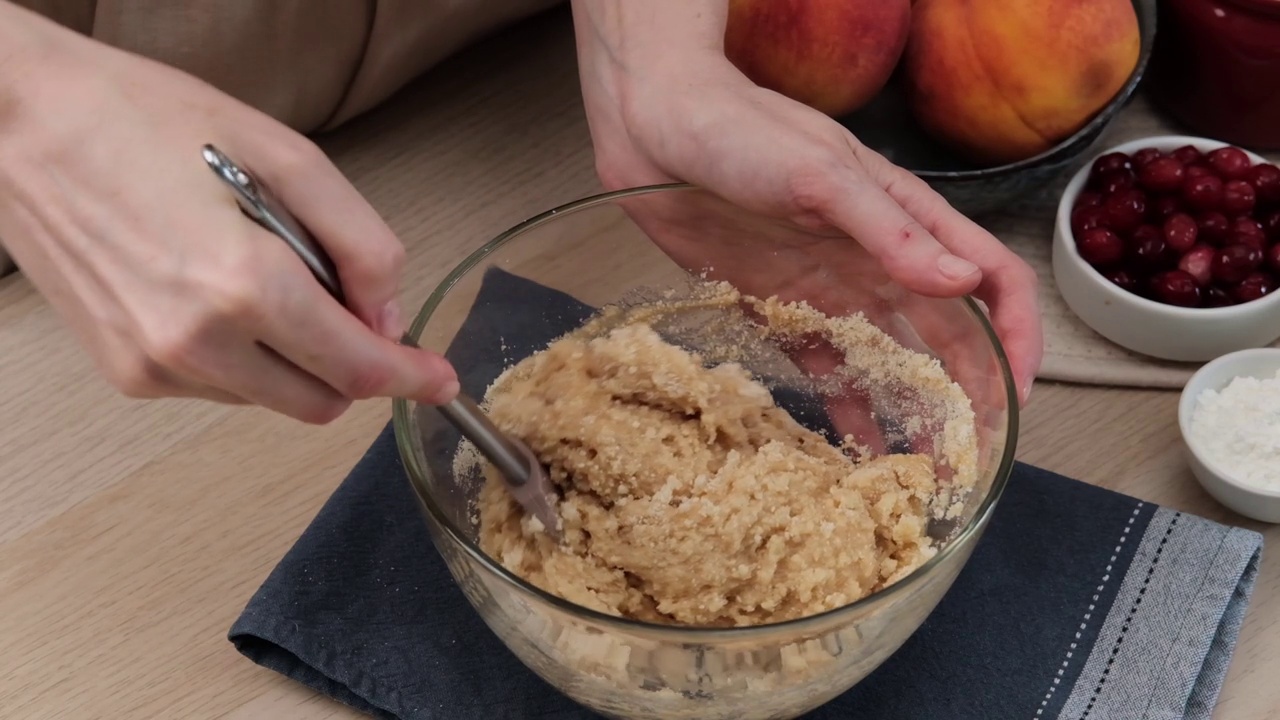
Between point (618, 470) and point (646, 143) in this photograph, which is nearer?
point (618, 470)

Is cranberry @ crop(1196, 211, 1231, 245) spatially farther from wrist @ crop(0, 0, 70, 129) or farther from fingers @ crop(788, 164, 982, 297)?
wrist @ crop(0, 0, 70, 129)

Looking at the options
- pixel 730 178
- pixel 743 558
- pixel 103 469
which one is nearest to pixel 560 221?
pixel 730 178

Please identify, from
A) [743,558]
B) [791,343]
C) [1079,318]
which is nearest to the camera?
[743,558]

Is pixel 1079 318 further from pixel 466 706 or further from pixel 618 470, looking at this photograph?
pixel 466 706

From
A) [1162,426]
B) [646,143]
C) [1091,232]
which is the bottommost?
[1162,426]

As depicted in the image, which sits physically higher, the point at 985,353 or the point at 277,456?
the point at 985,353

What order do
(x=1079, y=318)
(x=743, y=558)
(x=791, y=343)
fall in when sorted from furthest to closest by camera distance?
(x=1079, y=318) → (x=791, y=343) → (x=743, y=558)

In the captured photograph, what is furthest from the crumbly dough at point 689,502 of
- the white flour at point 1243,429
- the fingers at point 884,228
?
the white flour at point 1243,429
